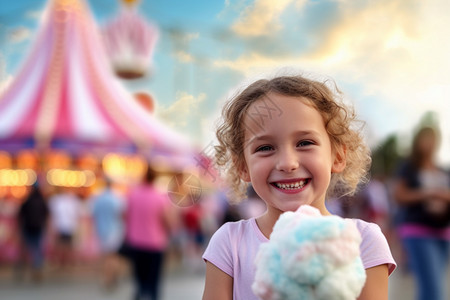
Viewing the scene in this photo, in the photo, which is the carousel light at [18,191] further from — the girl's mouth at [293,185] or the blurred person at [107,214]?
the girl's mouth at [293,185]

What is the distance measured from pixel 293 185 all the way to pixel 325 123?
18 cm

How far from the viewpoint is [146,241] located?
4.92 meters

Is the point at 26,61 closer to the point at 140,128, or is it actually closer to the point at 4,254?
the point at 140,128

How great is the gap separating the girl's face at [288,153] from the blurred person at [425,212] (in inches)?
102

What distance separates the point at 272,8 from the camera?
1.66m

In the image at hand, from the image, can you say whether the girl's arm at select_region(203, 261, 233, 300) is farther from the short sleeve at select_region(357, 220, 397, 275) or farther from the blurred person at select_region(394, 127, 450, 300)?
the blurred person at select_region(394, 127, 450, 300)

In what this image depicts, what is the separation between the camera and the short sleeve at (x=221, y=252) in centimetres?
135

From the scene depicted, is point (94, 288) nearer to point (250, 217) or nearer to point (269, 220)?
point (250, 217)

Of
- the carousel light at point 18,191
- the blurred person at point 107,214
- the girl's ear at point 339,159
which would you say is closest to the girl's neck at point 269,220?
the girl's ear at point 339,159

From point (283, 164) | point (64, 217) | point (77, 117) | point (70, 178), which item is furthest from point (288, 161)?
point (70, 178)

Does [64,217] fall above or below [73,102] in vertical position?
below

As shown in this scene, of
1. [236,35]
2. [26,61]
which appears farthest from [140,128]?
[236,35]

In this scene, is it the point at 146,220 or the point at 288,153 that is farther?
the point at 146,220

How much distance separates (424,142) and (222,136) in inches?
106
